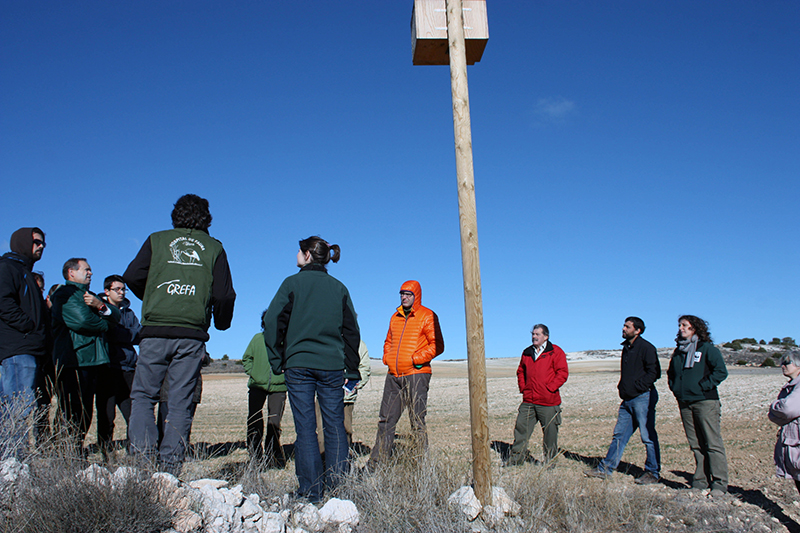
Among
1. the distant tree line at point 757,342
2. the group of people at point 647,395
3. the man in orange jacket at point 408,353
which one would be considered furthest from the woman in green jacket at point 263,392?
the distant tree line at point 757,342

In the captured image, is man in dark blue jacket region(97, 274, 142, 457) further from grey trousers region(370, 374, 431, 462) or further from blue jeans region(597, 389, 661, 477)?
blue jeans region(597, 389, 661, 477)

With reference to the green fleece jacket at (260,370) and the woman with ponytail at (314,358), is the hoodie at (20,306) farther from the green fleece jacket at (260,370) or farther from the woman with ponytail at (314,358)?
the green fleece jacket at (260,370)

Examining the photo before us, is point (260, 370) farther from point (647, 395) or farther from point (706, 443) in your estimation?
point (706, 443)

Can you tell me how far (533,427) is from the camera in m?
7.66

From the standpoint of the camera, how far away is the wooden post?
403 cm

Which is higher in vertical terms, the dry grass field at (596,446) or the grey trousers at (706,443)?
the grey trousers at (706,443)

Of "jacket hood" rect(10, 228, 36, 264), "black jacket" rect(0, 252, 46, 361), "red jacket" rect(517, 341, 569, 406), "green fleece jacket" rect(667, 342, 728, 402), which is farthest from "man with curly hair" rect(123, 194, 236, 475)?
"green fleece jacket" rect(667, 342, 728, 402)

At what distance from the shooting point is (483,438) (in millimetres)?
4055

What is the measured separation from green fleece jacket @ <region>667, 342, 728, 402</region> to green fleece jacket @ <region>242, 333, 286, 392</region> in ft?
15.6

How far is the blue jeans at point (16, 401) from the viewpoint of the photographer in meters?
3.65

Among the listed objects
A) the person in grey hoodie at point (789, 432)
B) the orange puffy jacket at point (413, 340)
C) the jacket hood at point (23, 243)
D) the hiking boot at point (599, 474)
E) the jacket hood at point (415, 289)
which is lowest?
the hiking boot at point (599, 474)

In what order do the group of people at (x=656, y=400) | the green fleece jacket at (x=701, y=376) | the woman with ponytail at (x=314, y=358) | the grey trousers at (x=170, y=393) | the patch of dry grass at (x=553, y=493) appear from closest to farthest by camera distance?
1. the patch of dry grass at (x=553, y=493)
2. the grey trousers at (x=170, y=393)
3. the woman with ponytail at (x=314, y=358)
4. the group of people at (x=656, y=400)
5. the green fleece jacket at (x=701, y=376)

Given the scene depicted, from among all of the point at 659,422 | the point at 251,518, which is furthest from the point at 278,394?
the point at 659,422

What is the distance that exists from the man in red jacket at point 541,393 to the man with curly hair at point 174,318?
467 cm
